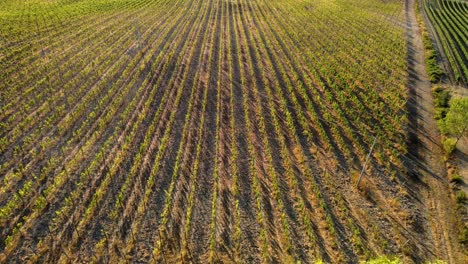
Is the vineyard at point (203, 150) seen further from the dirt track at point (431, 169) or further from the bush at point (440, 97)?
the bush at point (440, 97)

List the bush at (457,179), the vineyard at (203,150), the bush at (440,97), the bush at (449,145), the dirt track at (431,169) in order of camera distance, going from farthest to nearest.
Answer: the bush at (440,97) < the bush at (449,145) < the bush at (457,179) < the dirt track at (431,169) < the vineyard at (203,150)

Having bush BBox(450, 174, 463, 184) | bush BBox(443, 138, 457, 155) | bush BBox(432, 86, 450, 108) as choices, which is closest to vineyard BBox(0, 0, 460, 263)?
bush BBox(450, 174, 463, 184)

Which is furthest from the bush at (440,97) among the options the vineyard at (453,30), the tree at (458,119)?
the tree at (458,119)

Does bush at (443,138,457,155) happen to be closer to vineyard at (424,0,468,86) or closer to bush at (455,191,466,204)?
bush at (455,191,466,204)

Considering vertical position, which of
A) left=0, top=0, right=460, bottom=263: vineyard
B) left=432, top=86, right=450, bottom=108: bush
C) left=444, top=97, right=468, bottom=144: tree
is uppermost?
left=444, top=97, right=468, bottom=144: tree

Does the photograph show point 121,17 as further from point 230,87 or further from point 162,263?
point 162,263

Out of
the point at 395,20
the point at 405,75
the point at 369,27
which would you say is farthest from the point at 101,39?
the point at 395,20
